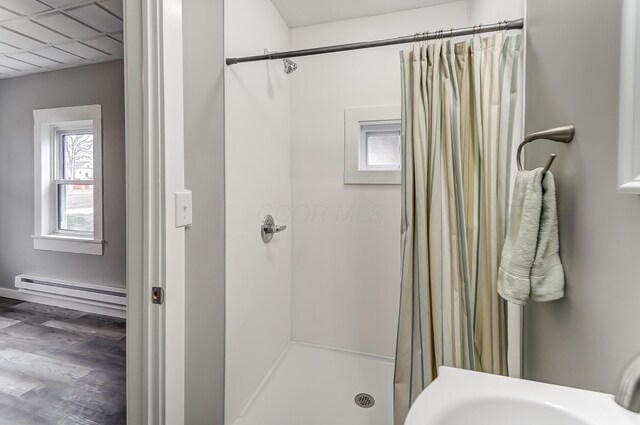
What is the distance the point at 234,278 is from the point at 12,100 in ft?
11.8

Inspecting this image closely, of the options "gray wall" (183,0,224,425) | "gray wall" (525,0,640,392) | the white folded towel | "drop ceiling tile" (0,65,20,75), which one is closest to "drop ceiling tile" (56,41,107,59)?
"drop ceiling tile" (0,65,20,75)

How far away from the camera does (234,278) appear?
4.58 ft

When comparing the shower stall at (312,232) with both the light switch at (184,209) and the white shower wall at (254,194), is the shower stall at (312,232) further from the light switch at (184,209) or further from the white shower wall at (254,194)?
the light switch at (184,209)

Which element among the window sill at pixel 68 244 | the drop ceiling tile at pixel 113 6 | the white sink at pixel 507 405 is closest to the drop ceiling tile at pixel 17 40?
the drop ceiling tile at pixel 113 6

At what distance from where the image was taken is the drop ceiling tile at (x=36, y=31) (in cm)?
214

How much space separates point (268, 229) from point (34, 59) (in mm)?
2888

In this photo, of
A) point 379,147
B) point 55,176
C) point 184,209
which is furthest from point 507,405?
point 55,176

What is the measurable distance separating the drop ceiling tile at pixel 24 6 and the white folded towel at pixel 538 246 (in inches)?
114

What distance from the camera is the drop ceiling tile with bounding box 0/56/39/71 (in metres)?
2.71

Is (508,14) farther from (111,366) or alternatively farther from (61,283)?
(61,283)

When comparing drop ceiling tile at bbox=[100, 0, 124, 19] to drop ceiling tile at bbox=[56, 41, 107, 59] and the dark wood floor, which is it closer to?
drop ceiling tile at bbox=[56, 41, 107, 59]

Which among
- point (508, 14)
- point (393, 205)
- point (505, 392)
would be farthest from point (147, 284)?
point (508, 14)

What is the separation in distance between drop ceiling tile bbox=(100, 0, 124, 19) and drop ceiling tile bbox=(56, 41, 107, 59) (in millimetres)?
712

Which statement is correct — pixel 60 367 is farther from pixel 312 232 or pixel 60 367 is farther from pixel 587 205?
pixel 587 205
